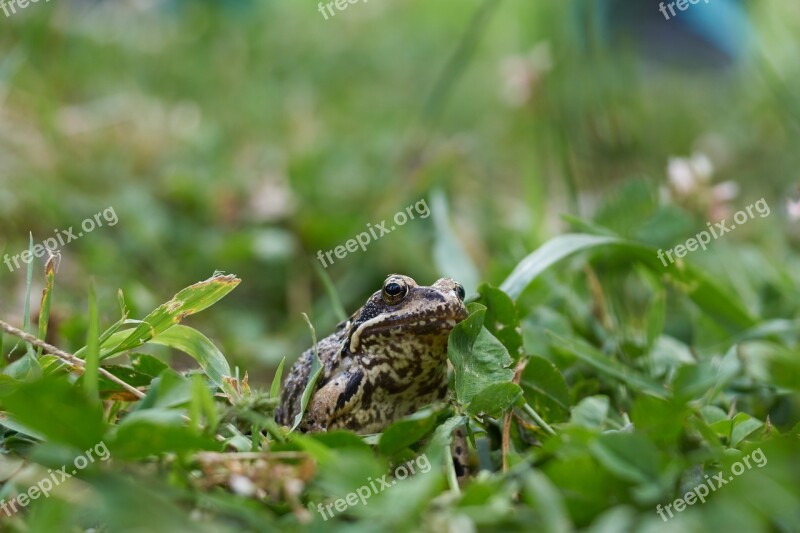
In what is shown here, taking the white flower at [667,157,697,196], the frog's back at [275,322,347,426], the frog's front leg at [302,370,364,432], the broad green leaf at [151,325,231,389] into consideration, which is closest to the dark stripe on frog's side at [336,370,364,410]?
the frog's front leg at [302,370,364,432]

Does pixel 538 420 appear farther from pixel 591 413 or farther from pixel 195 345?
pixel 195 345

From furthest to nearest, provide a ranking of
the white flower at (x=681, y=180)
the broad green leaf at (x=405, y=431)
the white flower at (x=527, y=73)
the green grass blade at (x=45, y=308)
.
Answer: the white flower at (x=527, y=73) < the white flower at (x=681, y=180) < the green grass blade at (x=45, y=308) < the broad green leaf at (x=405, y=431)

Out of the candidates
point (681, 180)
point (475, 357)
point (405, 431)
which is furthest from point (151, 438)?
point (681, 180)

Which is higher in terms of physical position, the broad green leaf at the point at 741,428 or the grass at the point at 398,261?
the grass at the point at 398,261

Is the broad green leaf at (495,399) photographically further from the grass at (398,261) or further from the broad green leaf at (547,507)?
the broad green leaf at (547,507)

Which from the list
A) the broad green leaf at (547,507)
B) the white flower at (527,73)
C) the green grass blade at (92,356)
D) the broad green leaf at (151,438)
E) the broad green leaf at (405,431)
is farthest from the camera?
the white flower at (527,73)

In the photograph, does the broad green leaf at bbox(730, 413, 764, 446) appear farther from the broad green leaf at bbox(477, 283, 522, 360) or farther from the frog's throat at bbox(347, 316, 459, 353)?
the frog's throat at bbox(347, 316, 459, 353)

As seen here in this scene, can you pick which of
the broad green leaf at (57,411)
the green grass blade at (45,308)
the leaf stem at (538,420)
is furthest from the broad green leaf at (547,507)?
the green grass blade at (45,308)

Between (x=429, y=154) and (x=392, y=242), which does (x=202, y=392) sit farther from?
(x=429, y=154)
